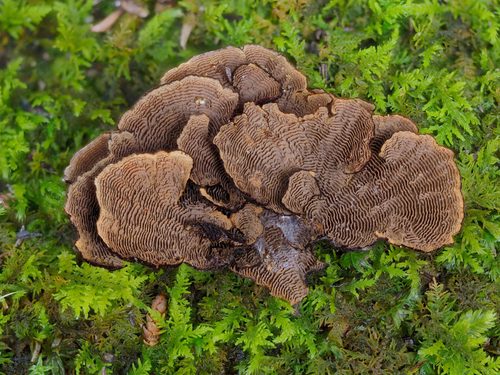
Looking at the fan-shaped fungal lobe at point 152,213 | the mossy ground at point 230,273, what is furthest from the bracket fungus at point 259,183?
the mossy ground at point 230,273

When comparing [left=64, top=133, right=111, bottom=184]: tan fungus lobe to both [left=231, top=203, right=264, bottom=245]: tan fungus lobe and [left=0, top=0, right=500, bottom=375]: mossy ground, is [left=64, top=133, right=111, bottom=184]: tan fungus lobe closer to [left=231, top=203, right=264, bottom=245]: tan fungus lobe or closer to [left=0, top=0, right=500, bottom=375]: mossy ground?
[left=0, top=0, right=500, bottom=375]: mossy ground

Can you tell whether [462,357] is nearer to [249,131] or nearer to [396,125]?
[396,125]

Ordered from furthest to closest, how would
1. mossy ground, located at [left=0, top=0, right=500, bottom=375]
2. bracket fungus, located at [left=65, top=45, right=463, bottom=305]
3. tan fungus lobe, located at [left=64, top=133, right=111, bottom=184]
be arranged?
mossy ground, located at [left=0, top=0, right=500, bottom=375]
tan fungus lobe, located at [left=64, top=133, right=111, bottom=184]
bracket fungus, located at [left=65, top=45, right=463, bottom=305]

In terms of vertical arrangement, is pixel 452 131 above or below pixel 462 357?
above

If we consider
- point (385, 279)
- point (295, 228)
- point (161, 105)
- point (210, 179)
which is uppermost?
point (161, 105)

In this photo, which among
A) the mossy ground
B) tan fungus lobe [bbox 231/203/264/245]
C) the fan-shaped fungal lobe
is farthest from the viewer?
the mossy ground

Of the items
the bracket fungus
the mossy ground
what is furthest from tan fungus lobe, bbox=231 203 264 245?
the mossy ground

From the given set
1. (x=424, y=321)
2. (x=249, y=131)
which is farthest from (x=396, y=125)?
(x=424, y=321)

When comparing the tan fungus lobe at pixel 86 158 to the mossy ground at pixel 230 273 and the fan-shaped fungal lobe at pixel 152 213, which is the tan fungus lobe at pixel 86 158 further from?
the mossy ground at pixel 230 273
